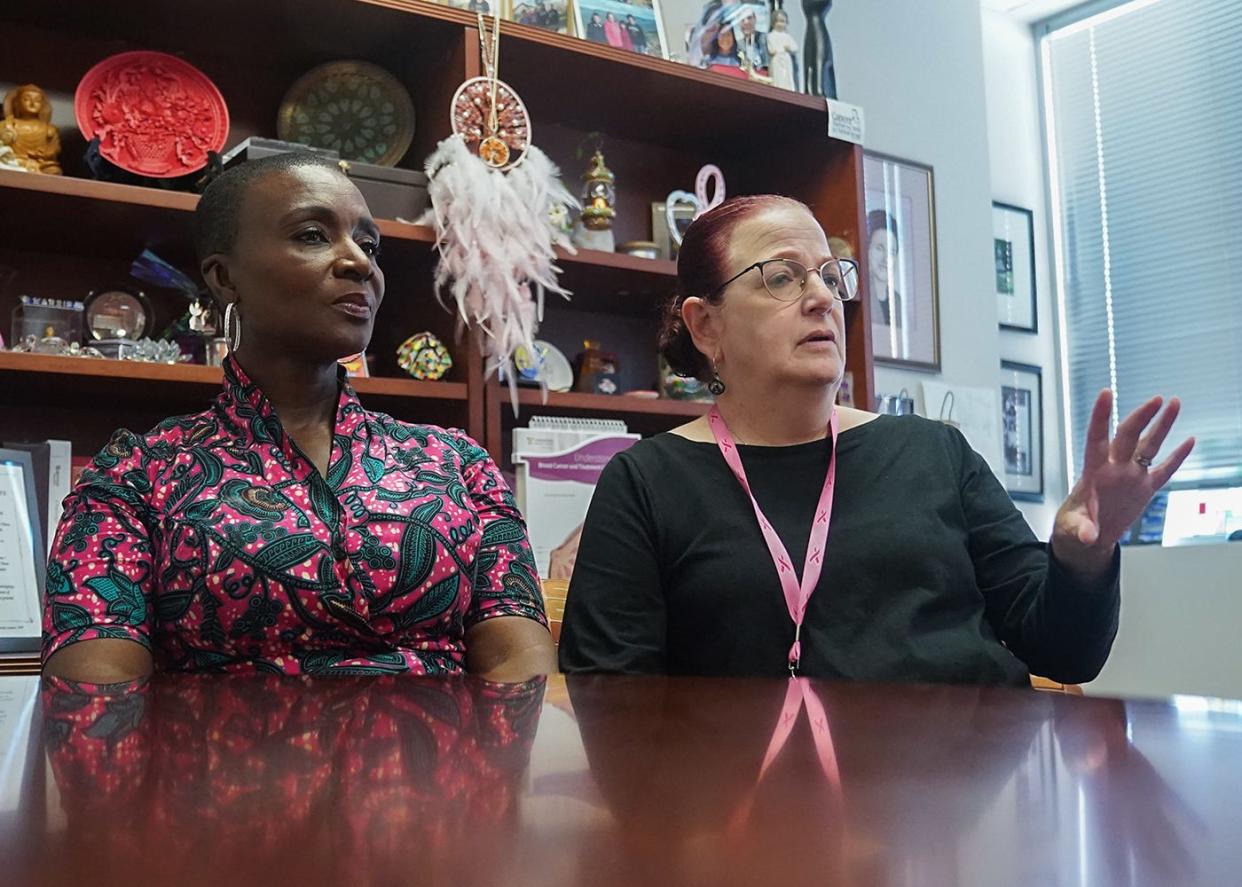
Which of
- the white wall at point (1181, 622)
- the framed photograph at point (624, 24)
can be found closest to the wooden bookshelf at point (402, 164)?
the framed photograph at point (624, 24)

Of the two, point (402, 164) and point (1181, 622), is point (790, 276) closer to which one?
point (402, 164)

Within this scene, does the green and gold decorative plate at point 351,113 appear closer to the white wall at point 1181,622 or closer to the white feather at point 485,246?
the white feather at point 485,246

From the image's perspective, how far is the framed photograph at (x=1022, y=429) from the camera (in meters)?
4.19

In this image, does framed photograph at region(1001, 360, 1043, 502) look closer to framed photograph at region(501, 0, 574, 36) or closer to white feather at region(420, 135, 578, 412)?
framed photograph at region(501, 0, 574, 36)

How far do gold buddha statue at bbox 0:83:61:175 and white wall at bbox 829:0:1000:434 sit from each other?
2.10m

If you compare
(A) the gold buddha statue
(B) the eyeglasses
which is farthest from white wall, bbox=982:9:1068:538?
(A) the gold buddha statue

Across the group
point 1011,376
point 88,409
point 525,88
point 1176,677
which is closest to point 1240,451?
point 1011,376

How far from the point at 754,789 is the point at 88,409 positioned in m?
2.20

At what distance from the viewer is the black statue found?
2.96 m

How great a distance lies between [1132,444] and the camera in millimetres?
1168

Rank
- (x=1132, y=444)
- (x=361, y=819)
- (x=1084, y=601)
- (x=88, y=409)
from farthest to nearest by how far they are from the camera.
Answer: (x=88, y=409) → (x=1084, y=601) → (x=1132, y=444) → (x=361, y=819)

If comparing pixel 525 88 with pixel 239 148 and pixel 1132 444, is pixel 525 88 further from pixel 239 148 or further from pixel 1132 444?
pixel 1132 444

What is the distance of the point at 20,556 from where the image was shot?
1936 millimetres

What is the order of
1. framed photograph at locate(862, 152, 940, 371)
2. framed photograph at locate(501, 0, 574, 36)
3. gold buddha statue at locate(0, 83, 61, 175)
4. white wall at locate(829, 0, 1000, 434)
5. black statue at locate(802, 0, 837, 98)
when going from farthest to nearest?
white wall at locate(829, 0, 1000, 434), framed photograph at locate(862, 152, 940, 371), black statue at locate(802, 0, 837, 98), framed photograph at locate(501, 0, 574, 36), gold buddha statue at locate(0, 83, 61, 175)
